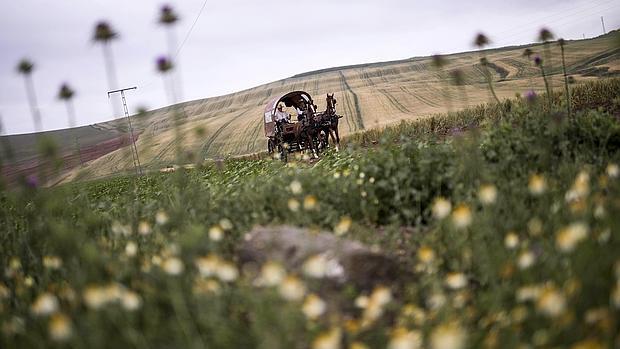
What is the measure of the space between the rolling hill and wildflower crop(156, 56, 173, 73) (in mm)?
15004

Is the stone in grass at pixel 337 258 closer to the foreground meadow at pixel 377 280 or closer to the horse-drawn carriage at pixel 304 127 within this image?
the foreground meadow at pixel 377 280

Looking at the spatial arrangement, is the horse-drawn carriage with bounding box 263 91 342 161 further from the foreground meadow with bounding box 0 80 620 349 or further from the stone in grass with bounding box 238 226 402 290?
the stone in grass with bounding box 238 226 402 290

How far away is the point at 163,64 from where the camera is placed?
4719mm

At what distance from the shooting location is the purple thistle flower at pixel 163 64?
4.59m

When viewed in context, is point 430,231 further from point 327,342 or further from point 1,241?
point 1,241

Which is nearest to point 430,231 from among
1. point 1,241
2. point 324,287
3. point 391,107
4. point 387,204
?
point 387,204

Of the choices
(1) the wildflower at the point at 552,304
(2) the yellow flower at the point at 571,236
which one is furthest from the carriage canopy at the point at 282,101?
(1) the wildflower at the point at 552,304

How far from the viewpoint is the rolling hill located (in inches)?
1088

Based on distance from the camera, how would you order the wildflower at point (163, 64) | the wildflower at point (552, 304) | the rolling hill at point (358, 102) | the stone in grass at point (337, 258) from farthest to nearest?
the rolling hill at point (358, 102) < the wildflower at point (163, 64) < the stone in grass at point (337, 258) < the wildflower at point (552, 304)

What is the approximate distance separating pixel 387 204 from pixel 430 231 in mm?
692

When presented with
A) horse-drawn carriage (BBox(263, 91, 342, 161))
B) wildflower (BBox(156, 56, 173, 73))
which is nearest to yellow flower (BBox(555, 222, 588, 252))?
wildflower (BBox(156, 56, 173, 73))

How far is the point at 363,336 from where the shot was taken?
2.54 m

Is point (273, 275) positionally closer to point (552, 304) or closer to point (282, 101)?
point (552, 304)

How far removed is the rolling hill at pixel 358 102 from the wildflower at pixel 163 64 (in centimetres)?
1500
